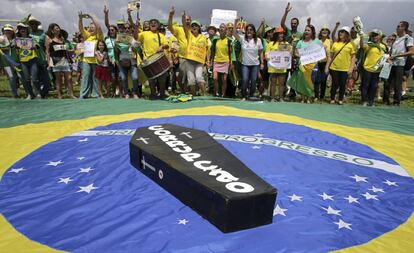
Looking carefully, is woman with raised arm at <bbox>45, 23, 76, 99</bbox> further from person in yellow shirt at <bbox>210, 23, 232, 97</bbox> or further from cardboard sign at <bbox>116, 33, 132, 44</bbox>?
person in yellow shirt at <bbox>210, 23, 232, 97</bbox>

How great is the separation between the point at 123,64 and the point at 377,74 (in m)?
5.58

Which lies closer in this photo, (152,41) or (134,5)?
(152,41)

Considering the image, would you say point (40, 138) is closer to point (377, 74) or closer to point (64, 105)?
point (64, 105)

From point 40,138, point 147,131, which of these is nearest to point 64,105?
point 40,138

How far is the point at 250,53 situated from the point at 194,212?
17.6 feet

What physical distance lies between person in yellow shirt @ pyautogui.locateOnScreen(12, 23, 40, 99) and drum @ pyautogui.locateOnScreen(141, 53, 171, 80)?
2.55 m

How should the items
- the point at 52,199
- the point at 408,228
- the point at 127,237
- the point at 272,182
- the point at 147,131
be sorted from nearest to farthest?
the point at 127,237 → the point at 408,228 → the point at 52,199 → the point at 272,182 → the point at 147,131

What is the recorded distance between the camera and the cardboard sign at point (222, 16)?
961cm

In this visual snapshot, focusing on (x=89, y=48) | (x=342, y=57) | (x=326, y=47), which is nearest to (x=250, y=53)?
(x=326, y=47)

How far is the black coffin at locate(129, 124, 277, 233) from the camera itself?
2123 mm

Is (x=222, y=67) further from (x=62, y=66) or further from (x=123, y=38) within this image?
(x=62, y=66)

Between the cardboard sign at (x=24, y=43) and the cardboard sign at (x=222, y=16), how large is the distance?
16.6ft

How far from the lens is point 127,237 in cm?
214

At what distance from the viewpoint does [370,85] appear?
7.32 meters
